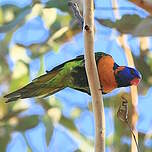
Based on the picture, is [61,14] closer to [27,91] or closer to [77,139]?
[77,139]

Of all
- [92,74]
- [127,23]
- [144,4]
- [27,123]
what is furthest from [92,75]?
[27,123]

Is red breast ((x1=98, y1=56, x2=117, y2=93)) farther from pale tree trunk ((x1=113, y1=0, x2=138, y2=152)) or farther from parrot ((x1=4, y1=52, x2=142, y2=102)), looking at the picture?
pale tree trunk ((x1=113, y1=0, x2=138, y2=152))

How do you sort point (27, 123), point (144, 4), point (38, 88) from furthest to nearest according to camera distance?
1. point (27, 123)
2. point (144, 4)
3. point (38, 88)

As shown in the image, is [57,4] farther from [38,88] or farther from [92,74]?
[92,74]

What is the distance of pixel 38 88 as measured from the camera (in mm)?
1474

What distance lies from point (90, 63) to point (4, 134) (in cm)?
107

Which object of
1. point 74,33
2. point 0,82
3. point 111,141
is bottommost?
point 111,141

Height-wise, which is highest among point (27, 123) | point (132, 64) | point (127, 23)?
point (127, 23)

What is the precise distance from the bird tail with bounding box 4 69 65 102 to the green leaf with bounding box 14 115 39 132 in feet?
1.96

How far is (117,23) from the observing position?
75.3 inches

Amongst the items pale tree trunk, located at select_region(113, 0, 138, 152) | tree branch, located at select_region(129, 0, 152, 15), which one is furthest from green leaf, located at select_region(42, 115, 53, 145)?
tree branch, located at select_region(129, 0, 152, 15)

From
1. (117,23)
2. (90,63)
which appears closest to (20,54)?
(117,23)

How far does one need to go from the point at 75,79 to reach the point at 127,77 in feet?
0.50

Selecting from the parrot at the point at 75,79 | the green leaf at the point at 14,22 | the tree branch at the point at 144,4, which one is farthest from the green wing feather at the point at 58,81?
the green leaf at the point at 14,22
